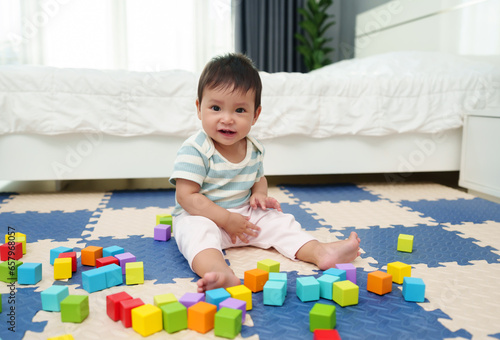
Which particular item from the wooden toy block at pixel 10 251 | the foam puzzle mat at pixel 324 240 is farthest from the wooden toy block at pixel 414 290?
the wooden toy block at pixel 10 251

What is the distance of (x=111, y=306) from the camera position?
2.85 ft

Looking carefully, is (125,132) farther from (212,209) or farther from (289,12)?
(289,12)

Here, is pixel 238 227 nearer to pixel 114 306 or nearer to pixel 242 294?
pixel 242 294

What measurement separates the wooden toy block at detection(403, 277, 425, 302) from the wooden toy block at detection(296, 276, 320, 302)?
7.4 inches

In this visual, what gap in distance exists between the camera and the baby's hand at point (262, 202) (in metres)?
1.33

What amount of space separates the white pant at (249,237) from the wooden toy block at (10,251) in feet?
1.36

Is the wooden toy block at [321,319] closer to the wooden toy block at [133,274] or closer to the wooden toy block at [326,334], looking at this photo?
the wooden toy block at [326,334]

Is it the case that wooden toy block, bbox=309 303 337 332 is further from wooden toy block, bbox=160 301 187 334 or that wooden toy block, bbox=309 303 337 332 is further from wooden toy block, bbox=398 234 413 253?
wooden toy block, bbox=398 234 413 253

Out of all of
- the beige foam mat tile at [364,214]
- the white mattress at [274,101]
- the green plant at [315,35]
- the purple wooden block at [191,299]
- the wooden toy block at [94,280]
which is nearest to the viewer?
the purple wooden block at [191,299]

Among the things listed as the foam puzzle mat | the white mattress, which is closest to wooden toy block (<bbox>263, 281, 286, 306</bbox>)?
the foam puzzle mat

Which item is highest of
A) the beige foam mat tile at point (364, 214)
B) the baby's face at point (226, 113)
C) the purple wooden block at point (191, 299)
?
the baby's face at point (226, 113)

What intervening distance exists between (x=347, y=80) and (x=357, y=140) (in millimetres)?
290

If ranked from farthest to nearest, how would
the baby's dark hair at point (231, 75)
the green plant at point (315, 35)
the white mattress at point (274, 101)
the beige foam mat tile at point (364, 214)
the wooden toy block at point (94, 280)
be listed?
the green plant at point (315, 35) → the white mattress at point (274, 101) → the beige foam mat tile at point (364, 214) → the baby's dark hair at point (231, 75) → the wooden toy block at point (94, 280)

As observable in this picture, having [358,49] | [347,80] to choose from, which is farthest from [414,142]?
[358,49]
